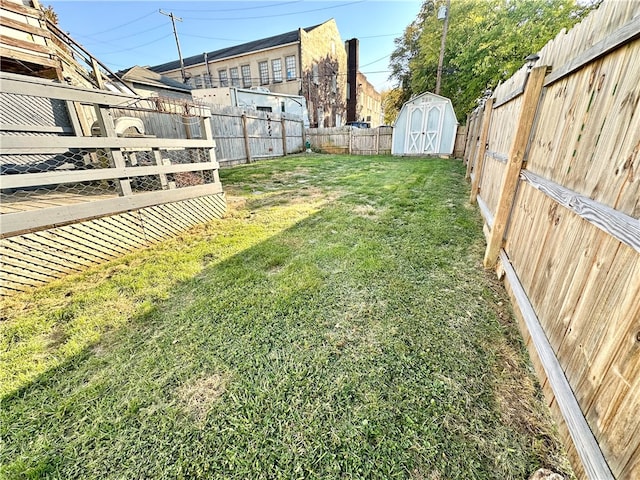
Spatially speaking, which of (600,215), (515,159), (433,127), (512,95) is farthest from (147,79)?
(600,215)

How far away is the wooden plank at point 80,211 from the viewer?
7.67 ft

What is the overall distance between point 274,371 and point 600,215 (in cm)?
180

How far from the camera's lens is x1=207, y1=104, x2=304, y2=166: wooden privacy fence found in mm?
9156

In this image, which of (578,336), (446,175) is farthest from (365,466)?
(446,175)

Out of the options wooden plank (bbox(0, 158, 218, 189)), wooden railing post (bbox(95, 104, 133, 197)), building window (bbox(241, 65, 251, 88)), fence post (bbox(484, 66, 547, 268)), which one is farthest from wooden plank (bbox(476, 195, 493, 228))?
building window (bbox(241, 65, 251, 88))

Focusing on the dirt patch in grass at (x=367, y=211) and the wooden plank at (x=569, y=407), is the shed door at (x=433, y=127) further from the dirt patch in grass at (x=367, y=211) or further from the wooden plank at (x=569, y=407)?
the wooden plank at (x=569, y=407)

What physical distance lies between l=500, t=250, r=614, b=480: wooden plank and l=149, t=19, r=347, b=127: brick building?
20.4 metres

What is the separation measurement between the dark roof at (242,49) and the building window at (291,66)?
3.12ft

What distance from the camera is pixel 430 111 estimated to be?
11.1 meters

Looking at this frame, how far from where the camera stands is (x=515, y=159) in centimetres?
233

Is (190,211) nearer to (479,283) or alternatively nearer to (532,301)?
(479,283)

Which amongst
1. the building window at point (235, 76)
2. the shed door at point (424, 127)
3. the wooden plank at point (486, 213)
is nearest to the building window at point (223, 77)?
the building window at point (235, 76)

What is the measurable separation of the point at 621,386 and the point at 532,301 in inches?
37.0

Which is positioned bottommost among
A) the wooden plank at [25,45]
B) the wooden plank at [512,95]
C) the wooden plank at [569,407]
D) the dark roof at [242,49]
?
the wooden plank at [569,407]
